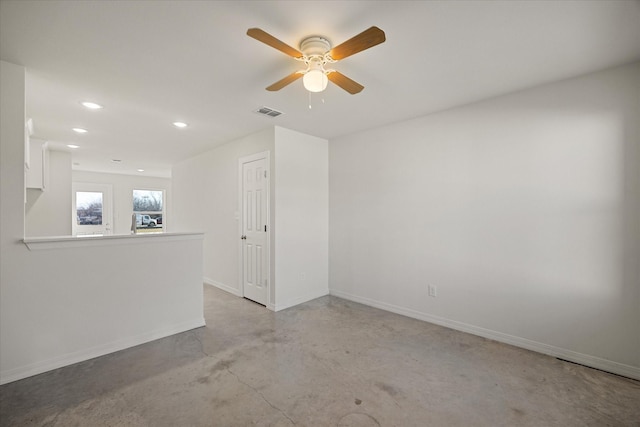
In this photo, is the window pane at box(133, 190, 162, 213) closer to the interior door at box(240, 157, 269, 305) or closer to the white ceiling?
the white ceiling

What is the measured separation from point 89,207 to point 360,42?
8.77m

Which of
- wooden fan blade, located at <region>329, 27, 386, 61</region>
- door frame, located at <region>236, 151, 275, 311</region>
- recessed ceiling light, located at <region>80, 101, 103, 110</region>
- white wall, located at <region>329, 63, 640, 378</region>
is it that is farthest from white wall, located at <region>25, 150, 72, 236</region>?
wooden fan blade, located at <region>329, 27, 386, 61</region>

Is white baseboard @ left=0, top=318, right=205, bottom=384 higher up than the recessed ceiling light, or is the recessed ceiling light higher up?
the recessed ceiling light

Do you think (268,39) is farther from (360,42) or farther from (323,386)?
(323,386)

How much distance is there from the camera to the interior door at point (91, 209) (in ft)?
24.1

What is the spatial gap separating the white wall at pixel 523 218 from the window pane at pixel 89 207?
771 centimetres

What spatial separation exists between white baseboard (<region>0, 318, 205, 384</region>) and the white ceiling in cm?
249

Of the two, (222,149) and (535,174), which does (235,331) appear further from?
(535,174)

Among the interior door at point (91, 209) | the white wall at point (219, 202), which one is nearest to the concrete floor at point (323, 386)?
the white wall at point (219, 202)

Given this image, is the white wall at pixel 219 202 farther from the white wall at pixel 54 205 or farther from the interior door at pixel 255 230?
the white wall at pixel 54 205

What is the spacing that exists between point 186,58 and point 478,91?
2.70 meters

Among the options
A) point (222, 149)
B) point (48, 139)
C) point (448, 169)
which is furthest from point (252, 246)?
point (48, 139)

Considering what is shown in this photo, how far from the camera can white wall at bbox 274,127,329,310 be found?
391 centimetres

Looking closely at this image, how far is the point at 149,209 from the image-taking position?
855cm
